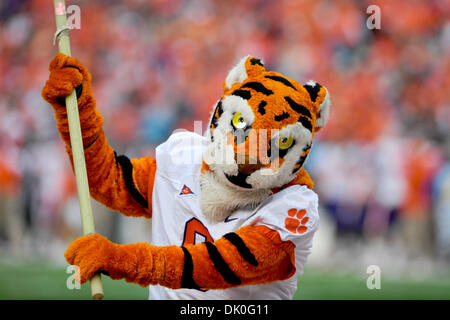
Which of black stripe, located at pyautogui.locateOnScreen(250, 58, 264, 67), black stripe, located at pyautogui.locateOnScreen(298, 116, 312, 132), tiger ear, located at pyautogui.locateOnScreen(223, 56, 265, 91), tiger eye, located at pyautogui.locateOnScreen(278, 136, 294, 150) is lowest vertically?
tiger eye, located at pyautogui.locateOnScreen(278, 136, 294, 150)

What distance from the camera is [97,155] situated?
191 cm

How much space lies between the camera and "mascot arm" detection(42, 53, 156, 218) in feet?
5.53

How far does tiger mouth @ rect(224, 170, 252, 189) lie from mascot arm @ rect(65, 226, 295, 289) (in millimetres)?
116

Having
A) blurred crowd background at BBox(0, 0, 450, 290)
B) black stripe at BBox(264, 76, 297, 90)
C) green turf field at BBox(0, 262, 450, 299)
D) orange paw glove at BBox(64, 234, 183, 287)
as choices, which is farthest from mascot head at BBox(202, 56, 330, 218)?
blurred crowd background at BBox(0, 0, 450, 290)

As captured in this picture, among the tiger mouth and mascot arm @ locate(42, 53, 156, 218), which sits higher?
mascot arm @ locate(42, 53, 156, 218)

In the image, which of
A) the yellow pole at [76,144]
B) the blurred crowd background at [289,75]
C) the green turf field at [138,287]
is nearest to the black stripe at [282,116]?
the yellow pole at [76,144]

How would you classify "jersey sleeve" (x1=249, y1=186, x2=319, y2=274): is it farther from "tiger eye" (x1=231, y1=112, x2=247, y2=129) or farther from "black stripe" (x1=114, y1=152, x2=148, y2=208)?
"black stripe" (x1=114, y1=152, x2=148, y2=208)

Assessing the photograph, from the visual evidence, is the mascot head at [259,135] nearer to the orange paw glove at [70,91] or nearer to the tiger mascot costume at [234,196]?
the tiger mascot costume at [234,196]

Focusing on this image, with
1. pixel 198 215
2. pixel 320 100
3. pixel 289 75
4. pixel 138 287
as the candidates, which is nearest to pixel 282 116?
pixel 320 100

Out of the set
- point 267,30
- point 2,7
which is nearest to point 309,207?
point 267,30

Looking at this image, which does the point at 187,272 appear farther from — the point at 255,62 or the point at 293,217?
the point at 255,62

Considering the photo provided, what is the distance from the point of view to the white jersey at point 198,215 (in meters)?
1.71

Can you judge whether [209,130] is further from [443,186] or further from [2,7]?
[2,7]

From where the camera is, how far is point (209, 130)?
70.4 inches
